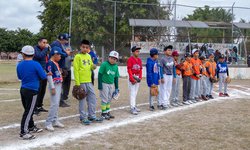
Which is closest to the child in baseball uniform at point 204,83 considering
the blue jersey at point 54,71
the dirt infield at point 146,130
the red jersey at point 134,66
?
the dirt infield at point 146,130

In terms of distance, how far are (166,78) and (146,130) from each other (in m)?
3.19

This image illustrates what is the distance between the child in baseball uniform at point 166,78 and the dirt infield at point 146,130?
14.3 inches

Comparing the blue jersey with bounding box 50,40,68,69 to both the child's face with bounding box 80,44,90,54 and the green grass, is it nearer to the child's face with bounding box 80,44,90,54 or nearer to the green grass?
the child's face with bounding box 80,44,90,54

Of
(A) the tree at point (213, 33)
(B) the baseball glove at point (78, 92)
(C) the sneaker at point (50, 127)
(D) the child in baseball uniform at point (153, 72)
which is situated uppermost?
(A) the tree at point (213, 33)

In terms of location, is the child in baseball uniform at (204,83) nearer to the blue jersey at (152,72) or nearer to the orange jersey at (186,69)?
the orange jersey at (186,69)

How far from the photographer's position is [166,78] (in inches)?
367

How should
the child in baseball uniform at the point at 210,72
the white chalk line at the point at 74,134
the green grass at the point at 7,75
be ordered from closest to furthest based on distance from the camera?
the white chalk line at the point at 74,134 → the child in baseball uniform at the point at 210,72 → the green grass at the point at 7,75

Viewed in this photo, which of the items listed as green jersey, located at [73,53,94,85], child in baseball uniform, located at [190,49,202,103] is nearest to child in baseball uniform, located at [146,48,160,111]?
child in baseball uniform, located at [190,49,202,103]

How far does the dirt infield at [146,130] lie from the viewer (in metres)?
5.36

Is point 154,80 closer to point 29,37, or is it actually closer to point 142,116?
point 142,116

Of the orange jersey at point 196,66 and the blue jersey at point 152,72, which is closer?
the blue jersey at point 152,72

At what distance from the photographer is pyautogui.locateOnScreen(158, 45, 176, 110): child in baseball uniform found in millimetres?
9156

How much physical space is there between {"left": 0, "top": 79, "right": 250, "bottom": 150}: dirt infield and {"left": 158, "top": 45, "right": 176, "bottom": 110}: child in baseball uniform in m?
0.36

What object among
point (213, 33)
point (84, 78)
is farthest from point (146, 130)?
point (213, 33)
